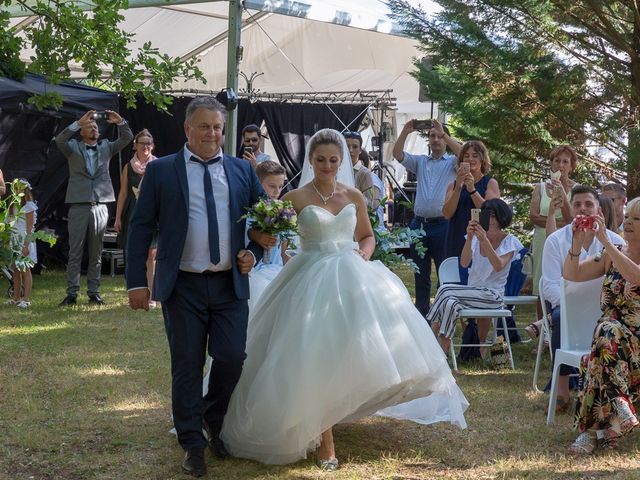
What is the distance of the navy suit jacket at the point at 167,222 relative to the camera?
4938mm

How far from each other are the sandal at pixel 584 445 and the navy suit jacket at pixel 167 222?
2121mm

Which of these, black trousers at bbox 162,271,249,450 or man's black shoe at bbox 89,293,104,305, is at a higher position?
black trousers at bbox 162,271,249,450

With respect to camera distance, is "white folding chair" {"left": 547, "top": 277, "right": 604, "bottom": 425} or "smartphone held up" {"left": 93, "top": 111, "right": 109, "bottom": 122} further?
"smartphone held up" {"left": 93, "top": 111, "right": 109, "bottom": 122}

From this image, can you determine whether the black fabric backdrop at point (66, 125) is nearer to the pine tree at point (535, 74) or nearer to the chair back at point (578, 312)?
the pine tree at point (535, 74)

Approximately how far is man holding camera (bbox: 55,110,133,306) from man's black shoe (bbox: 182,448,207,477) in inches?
251

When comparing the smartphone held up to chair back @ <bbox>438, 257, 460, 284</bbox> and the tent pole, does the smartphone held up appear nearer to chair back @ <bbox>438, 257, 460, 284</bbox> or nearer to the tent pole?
the tent pole

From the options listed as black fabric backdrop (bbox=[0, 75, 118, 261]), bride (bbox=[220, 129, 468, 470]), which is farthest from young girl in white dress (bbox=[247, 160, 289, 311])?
black fabric backdrop (bbox=[0, 75, 118, 261])

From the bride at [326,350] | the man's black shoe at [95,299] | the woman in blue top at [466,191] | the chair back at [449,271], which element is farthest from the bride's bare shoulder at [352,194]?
the man's black shoe at [95,299]

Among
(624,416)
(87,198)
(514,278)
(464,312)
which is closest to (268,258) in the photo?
(464,312)

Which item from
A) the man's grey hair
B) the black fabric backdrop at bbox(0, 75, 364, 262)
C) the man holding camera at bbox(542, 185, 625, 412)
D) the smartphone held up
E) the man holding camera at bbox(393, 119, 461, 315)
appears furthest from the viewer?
the black fabric backdrop at bbox(0, 75, 364, 262)

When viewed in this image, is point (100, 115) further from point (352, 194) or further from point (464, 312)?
point (352, 194)

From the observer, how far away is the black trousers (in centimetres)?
501

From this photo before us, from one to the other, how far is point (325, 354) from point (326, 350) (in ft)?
0.08

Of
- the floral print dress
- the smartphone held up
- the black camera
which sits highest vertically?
the smartphone held up
